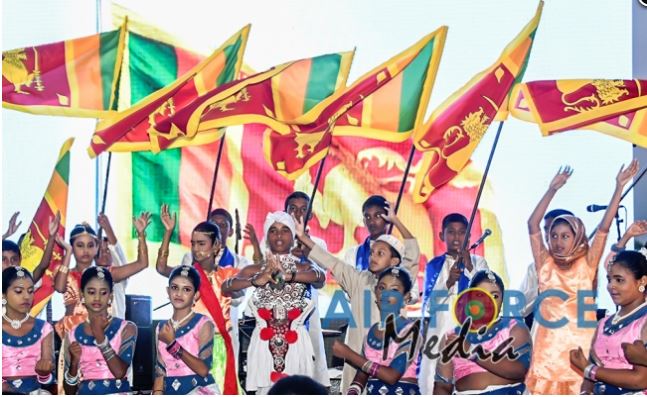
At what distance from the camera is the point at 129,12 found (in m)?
5.73

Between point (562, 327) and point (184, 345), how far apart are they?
1771mm

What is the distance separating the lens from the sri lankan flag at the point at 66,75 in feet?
18.9

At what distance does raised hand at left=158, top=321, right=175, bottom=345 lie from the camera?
17.6 feet

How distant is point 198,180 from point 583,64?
1.95 m

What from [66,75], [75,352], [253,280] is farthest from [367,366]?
[66,75]

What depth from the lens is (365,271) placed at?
17.8ft

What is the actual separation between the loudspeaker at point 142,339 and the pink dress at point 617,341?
2.14 metres

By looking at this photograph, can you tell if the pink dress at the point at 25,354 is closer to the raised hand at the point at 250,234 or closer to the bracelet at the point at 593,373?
the raised hand at the point at 250,234

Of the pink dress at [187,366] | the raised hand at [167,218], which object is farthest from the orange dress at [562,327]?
the raised hand at [167,218]

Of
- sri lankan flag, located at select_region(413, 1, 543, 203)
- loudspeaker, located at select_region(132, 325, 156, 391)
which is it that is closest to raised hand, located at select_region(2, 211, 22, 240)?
loudspeaker, located at select_region(132, 325, 156, 391)

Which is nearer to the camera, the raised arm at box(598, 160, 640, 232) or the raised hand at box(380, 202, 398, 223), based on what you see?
the raised arm at box(598, 160, 640, 232)

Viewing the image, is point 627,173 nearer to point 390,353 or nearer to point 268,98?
point 390,353

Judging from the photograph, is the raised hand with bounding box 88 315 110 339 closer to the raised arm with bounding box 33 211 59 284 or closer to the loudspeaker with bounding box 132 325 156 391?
the loudspeaker with bounding box 132 325 156 391

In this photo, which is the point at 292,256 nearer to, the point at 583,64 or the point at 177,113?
the point at 177,113
